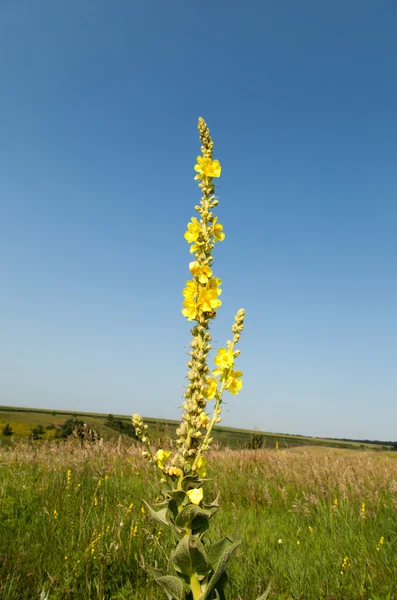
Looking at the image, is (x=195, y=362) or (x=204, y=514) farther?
(x=195, y=362)

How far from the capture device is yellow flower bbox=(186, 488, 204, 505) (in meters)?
2.21

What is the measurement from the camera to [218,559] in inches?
91.1

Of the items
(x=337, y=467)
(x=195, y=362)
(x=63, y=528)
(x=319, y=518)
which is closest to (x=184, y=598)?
(x=195, y=362)

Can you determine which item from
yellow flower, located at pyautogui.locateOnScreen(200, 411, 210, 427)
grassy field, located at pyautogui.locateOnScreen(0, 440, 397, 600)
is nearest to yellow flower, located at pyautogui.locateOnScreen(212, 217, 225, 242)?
yellow flower, located at pyautogui.locateOnScreen(200, 411, 210, 427)

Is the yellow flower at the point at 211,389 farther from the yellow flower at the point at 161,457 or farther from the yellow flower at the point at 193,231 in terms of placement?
the yellow flower at the point at 193,231

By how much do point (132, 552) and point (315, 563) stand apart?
6.30 feet

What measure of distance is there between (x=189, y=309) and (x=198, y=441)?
851 millimetres

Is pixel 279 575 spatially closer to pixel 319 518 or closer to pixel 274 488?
pixel 319 518

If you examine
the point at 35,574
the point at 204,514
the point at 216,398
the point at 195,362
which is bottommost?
the point at 35,574

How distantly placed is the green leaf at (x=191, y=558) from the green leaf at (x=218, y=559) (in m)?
0.06

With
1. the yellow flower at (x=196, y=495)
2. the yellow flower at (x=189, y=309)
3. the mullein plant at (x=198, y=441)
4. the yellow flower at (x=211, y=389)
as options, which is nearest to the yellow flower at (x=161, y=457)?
the mullein plant at (x=198, y=441)

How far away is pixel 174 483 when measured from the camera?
2385 mm

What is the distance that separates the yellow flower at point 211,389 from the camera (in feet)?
8.39

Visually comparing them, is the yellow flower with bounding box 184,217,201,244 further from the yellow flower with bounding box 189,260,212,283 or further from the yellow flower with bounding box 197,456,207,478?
the yellow flower with bounding box 197,456,207,478
